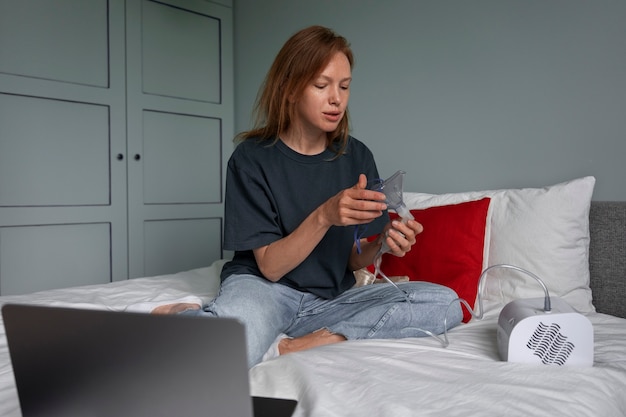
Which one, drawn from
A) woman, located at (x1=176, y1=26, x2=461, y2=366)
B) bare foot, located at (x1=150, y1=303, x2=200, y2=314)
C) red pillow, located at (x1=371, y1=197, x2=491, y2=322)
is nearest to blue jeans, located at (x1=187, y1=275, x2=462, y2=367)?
woman, located at (x1=176, y1=26, x2=461, y2=366)

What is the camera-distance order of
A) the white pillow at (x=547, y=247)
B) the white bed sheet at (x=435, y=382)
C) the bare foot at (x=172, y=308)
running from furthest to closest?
the white pillow at (x=547, y=247), the bare foot at (x=172, y=308), the white bed sheet at (x=435, y=382)

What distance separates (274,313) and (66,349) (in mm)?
670

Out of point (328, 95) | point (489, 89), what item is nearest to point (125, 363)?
point (328, 95)

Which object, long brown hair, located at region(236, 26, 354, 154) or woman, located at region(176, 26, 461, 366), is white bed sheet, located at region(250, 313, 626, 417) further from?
long brown hair, located at region(236, 26, 354, 154)

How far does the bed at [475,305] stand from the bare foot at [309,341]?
68mm

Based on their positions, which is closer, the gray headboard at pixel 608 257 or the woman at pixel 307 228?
the woman at pixel 307 228

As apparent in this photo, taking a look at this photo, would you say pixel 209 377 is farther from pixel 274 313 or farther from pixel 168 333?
pixel 274 313

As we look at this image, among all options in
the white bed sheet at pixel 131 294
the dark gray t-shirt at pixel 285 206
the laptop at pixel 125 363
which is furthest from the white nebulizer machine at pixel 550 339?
the white bed sheet at pixel 131 294

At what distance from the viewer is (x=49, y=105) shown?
7.94ft

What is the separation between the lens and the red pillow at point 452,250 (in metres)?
1.47

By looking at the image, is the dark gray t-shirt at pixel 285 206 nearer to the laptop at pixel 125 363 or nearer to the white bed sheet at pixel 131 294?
the white bed sheet at pixel 131 294

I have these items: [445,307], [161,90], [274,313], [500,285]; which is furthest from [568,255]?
[161,90]

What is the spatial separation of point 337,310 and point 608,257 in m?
0.83

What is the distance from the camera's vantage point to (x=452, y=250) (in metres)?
1.51
